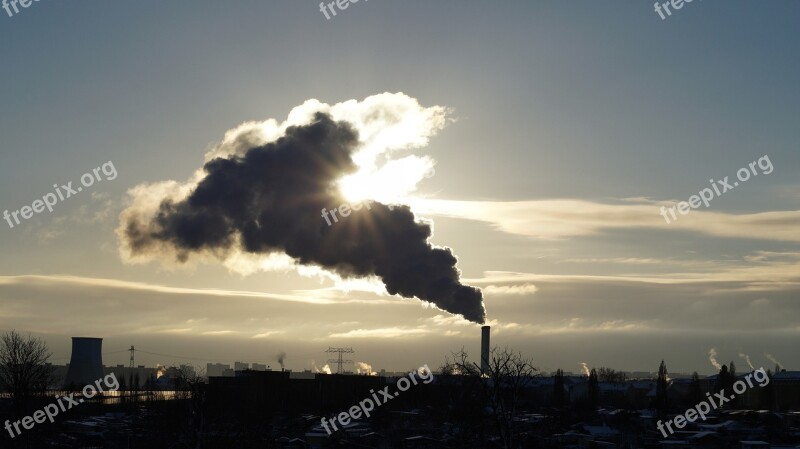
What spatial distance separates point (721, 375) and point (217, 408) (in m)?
81.2

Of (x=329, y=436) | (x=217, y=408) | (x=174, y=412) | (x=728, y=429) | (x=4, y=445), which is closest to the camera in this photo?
(x=4, y=445)

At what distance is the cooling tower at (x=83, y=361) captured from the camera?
117000mm

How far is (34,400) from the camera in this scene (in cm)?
6806

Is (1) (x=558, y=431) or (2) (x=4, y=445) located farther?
(1) (x=558, y=431)

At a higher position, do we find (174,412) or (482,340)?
(482,340)

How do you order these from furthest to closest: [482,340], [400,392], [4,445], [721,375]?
[721,375] < [400,392] < [482,340] < [4,445]

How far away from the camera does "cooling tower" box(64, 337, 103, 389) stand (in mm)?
117000

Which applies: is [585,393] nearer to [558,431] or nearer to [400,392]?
[400,392]

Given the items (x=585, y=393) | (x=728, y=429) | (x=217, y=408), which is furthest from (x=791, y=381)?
(x=217, y=408)
